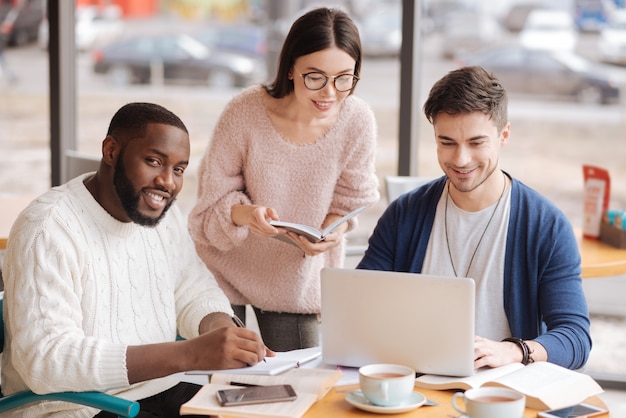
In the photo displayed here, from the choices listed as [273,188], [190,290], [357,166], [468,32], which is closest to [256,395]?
[190,290]

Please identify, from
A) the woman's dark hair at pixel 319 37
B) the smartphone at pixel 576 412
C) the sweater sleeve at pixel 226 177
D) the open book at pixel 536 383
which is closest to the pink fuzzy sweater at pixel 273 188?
the sweater sleeve at pixel 226 177

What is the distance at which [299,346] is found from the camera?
275 centimetres

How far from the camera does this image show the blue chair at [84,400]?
71.1 inches

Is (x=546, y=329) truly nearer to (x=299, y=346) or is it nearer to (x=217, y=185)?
(x=299, y=346)

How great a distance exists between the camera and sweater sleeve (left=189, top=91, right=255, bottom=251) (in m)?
2.66

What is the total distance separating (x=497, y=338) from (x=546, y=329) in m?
0.14

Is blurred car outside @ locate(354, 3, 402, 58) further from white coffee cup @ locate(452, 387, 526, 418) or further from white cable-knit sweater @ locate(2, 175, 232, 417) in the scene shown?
white coffee cup @ locate(452, 387, 526, 418)

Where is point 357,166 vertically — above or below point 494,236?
above

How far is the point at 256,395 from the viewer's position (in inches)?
66.9

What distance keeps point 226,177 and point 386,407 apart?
1165mm

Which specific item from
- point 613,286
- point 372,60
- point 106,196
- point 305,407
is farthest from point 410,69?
point 305,407

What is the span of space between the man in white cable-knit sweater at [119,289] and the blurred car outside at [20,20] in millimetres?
3929

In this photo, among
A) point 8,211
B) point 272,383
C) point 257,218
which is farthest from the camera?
point 8,211

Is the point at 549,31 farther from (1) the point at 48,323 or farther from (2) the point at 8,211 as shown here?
(1) the point at 48,323
